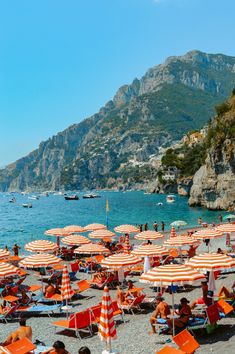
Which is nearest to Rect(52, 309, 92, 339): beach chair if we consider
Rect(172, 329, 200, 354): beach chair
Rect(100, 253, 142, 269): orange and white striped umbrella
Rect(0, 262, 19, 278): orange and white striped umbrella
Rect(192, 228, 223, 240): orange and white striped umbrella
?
Rect(172, 329, 200, 354): beach chair

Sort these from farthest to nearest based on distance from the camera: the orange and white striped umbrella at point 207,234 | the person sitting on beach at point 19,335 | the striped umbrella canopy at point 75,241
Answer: the striped umbrella canopy at point 75,241, the orange and white striped umbrella at point 207,234, the person sitting on beach at point 19,335

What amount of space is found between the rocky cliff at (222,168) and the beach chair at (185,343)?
62704mm

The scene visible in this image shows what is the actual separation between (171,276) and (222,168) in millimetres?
64546

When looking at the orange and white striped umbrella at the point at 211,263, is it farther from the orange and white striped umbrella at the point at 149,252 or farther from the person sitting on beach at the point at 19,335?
the person sitting on beach at the point at 19,335

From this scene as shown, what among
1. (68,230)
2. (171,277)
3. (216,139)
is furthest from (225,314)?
(216,139)

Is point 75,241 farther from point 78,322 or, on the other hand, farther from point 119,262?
point 78,322

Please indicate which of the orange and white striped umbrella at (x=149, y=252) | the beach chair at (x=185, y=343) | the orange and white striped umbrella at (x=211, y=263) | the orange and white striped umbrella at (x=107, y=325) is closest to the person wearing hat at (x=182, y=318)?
the beach chair at (x=185, y=343)

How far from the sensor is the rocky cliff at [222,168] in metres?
69.8

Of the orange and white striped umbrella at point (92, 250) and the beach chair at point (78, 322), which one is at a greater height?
the orange and white striped umbrella at point (92, 250)

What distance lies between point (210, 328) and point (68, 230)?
2045 cm

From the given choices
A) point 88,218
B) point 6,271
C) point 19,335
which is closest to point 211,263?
point 19,335

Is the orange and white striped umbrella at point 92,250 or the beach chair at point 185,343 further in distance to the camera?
the orange and white striped umbrella at point 92,250

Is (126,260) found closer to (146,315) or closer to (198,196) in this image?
(146,315)

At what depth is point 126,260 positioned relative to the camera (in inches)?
→ 594
